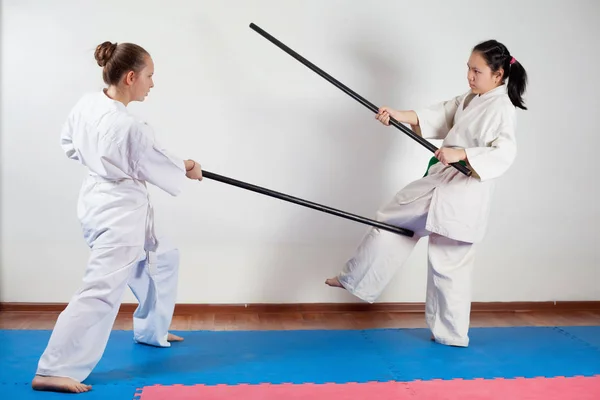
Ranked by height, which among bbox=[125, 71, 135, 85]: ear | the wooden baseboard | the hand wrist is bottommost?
the wooden baseboard

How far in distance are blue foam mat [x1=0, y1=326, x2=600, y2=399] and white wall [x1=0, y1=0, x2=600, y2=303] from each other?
521mm

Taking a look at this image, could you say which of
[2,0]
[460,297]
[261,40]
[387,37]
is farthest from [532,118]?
[2,0]

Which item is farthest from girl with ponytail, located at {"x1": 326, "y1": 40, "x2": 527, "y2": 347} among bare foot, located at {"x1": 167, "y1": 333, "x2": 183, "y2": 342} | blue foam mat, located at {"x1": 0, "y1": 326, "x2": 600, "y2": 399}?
bare foot, located at {"x1": 167, "y1": 333, "x2": 183, "y2": 342}

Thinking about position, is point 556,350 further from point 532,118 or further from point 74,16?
point 74,16

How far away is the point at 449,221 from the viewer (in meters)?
3.39

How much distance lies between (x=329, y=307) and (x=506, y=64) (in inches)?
65.8

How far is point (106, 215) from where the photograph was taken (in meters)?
2.77

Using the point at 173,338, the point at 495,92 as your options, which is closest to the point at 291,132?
the point at 495,92

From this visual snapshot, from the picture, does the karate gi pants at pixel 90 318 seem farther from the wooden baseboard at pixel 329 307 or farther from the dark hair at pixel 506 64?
the dark hair at pixel 506 64

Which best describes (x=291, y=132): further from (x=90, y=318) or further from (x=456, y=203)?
(x=90, y=318)

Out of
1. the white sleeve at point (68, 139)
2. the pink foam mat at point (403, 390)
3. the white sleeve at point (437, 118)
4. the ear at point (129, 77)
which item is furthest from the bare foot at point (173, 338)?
the white sleeve at point (437, 118)

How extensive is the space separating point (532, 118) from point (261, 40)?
1670 mm

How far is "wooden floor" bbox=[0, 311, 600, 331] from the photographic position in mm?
3691

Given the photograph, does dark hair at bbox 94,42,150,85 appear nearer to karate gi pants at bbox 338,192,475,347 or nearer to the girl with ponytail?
the girl with ponytail
